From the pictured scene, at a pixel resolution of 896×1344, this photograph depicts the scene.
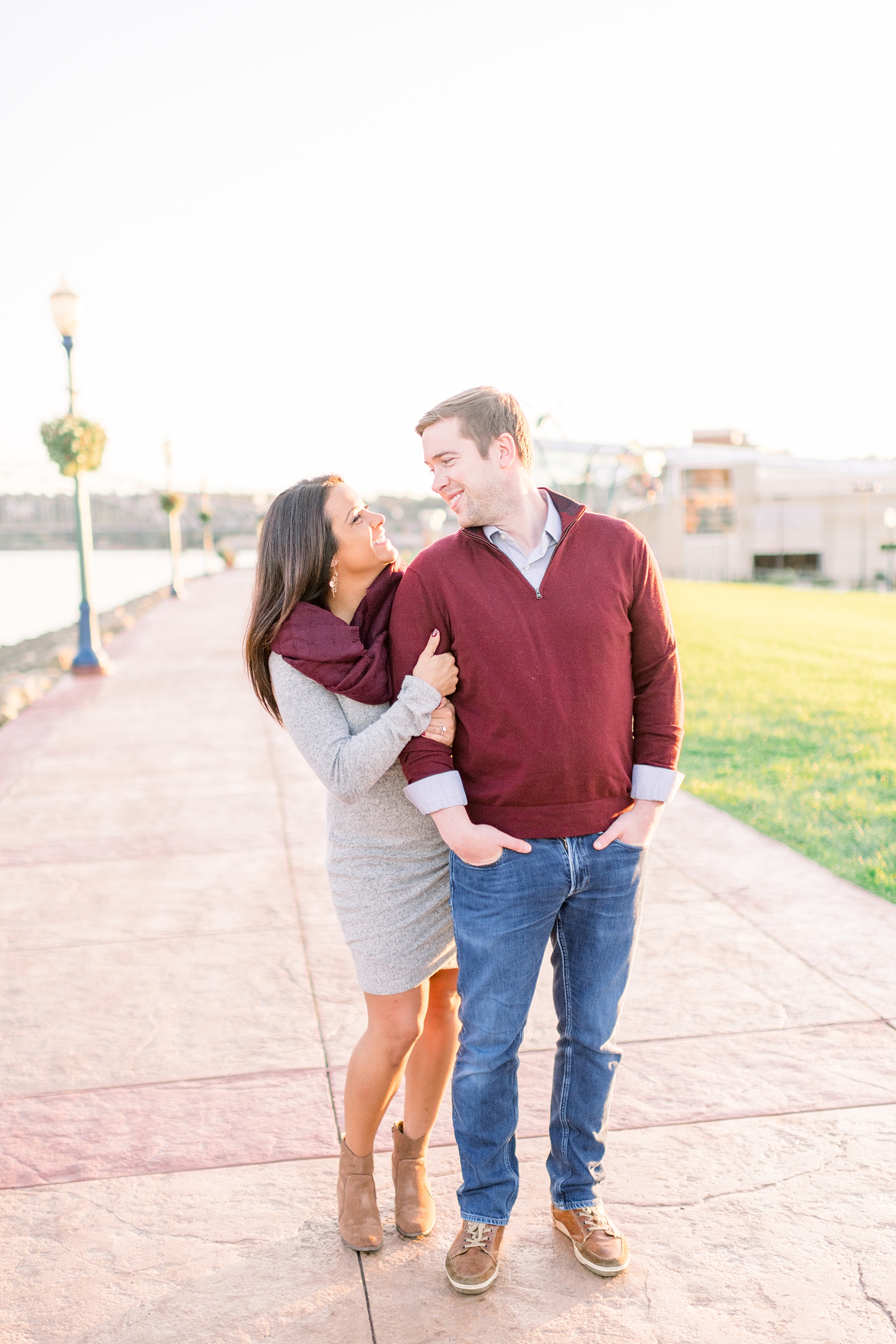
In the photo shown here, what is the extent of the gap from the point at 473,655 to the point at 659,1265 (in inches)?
53.1

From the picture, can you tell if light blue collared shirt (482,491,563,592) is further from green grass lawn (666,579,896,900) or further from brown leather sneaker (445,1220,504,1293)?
green grass lawn (666,579,896,900)

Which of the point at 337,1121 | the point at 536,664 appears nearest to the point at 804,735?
the point at 337,1121

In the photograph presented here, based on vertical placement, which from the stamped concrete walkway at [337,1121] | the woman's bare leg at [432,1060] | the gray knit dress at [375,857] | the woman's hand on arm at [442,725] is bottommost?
the stamped concrete walkway at [337,1121]

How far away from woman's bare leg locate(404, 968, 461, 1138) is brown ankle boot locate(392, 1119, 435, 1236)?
29 mm

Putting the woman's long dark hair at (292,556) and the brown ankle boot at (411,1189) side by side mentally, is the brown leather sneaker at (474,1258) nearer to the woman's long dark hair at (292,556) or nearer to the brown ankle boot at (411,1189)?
the brown ankle boot at (411,1189)

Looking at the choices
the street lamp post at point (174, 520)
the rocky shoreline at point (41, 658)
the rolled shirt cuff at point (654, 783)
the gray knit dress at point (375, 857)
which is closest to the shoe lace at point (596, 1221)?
the gray knit dress at point (375, 857)

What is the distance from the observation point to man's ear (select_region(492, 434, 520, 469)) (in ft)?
7.34

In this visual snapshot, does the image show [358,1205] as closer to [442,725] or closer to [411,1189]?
[411,1189]

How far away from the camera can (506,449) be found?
2258mm

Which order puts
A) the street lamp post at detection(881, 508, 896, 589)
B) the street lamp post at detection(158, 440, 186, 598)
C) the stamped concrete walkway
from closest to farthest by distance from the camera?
the stamped concrete walkway < the street lamp post at detection(158, 440, 186, 598) < the street lamp post at detection(881, 508, 896, 589)

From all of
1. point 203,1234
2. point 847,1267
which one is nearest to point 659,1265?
point 847,1267

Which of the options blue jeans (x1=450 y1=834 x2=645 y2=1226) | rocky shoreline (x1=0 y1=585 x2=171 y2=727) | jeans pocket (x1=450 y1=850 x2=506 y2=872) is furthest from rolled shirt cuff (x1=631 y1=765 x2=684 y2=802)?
rocky shoreline (x1=0 y1=585 x2=171 y2=727)

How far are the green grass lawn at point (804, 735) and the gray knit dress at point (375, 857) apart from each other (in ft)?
9.57

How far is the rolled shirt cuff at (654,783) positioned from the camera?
231 centimetres
